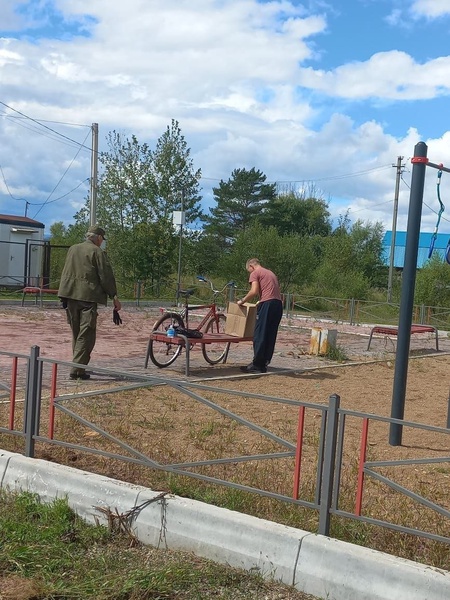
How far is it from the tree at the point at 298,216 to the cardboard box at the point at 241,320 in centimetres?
5269

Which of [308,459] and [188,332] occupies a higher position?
[188,332]

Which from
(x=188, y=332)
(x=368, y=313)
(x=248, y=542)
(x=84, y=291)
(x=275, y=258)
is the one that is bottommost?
(x=248, y=542)

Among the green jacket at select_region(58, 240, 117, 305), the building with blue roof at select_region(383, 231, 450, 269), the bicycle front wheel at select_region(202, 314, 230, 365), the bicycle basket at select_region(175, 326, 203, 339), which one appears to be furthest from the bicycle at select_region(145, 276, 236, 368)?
the building with blue roof at select_region(383, 231, 450, 269)

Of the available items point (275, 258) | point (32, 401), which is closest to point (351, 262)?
point (275, 258)

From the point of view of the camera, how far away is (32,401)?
5.42 meters

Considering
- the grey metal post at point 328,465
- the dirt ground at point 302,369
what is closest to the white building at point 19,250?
the dirt ground at point 302,369

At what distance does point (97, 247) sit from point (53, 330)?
7244 mm

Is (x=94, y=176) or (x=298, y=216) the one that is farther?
(x=298, y=216)

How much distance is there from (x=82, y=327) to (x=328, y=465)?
5.39 m

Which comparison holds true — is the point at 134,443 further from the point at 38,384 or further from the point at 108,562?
the point at 108,562

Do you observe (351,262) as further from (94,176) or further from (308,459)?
(308,459)

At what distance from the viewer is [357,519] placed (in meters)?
4.11

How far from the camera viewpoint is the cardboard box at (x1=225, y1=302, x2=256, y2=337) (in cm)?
1099

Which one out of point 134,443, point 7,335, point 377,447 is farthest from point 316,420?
point 7,335
